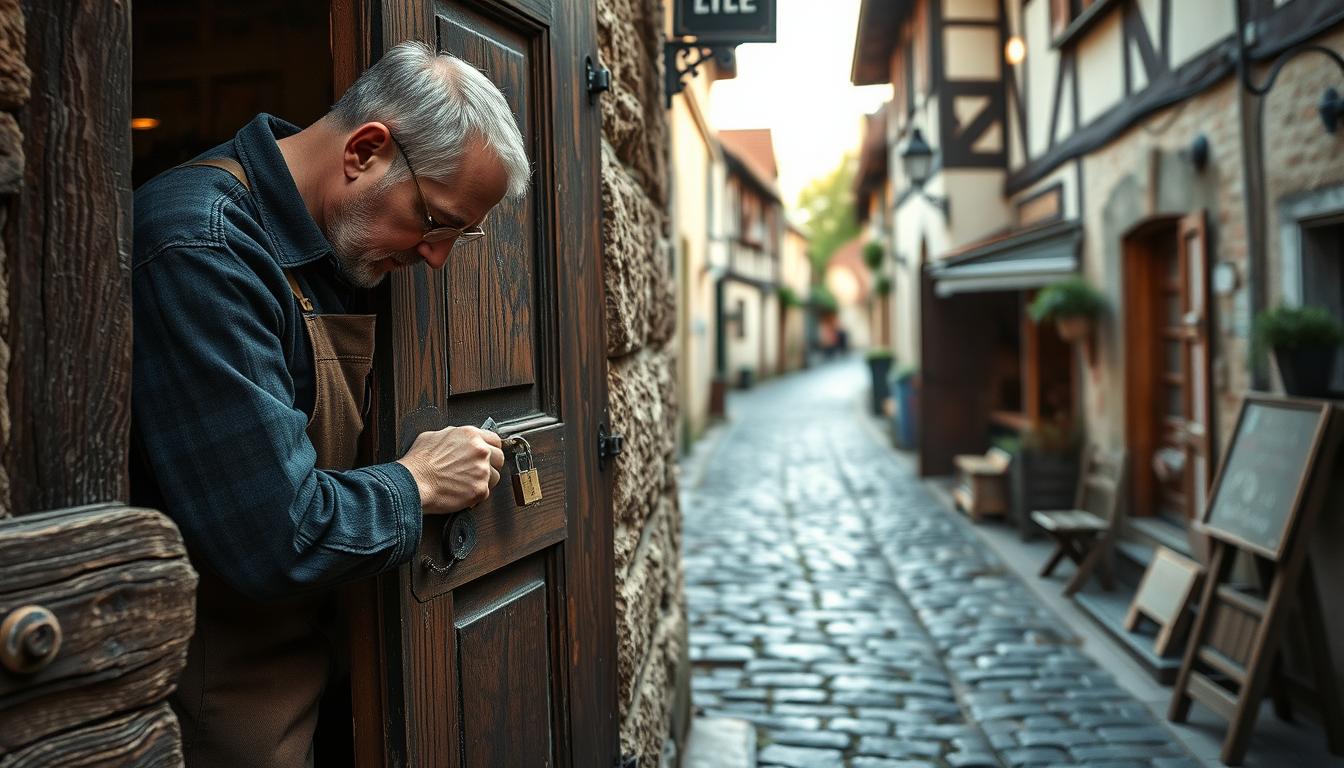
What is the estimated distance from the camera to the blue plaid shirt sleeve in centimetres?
145

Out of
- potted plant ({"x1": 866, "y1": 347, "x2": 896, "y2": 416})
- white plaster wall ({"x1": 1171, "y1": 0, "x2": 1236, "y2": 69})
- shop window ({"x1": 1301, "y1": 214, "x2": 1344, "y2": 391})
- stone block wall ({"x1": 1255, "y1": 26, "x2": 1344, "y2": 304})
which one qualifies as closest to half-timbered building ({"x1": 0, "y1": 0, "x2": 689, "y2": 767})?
stone block wall ({"x1": 1255, "y1": 26, "x2": 1344, "y2": 304})

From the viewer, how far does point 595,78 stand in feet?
8.51

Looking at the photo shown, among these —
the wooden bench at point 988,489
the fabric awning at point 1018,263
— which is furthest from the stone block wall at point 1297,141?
the wooden bench at point 988,489

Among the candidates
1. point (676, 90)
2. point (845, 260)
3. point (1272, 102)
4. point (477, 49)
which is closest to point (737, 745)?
point (676, 90)

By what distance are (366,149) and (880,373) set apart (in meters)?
17.9

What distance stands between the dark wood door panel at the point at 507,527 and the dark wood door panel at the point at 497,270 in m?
0.17

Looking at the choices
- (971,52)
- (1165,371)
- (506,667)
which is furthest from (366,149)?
(971,52)

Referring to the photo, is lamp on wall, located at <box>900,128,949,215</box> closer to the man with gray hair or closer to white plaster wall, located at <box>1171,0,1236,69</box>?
white plaster wall, located at <box>1171,0,1236,69</box>

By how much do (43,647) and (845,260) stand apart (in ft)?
204

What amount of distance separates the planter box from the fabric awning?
1.33 meters

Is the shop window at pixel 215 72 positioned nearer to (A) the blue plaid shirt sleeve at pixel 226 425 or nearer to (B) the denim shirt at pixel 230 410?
(B) the denim shirt at pixel 230 410

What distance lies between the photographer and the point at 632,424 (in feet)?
10.2

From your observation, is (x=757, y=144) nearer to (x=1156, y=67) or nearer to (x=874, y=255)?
(x=874, y=255)

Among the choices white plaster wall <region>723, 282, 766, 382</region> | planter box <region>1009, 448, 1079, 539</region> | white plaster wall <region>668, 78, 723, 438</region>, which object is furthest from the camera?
white plaster wall <region>723, 282, 766, 382</region>
